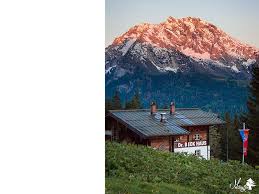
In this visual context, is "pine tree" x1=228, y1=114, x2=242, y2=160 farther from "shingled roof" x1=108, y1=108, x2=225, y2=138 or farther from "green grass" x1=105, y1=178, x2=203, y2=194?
"green grass" x1=105, y1=178, x2=203, y2=194

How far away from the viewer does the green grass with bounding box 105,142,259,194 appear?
3352 millimetres

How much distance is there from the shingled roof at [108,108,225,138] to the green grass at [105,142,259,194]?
0.56ft

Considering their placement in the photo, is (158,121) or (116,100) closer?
(158,121)

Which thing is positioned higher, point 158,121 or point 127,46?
point 127,46

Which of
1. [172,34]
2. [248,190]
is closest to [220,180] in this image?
[248,190]

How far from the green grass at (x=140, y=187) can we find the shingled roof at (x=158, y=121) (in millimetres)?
425

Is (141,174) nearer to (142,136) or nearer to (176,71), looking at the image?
(142,136)

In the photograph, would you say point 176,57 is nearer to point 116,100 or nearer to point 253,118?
point 116,100

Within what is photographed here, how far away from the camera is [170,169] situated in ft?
11.7

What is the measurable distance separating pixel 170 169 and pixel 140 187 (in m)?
0.58

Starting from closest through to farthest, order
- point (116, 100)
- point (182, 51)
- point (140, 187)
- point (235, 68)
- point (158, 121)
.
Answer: point (140, 187), point (158, 121), point (116, 100), point (182, 51), point (235, 68)

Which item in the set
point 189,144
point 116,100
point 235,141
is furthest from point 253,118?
point 116,100

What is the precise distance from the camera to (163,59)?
3.70 metres
